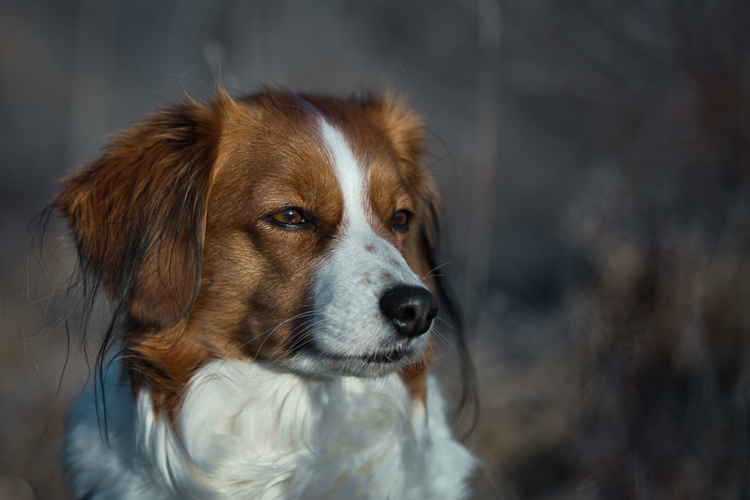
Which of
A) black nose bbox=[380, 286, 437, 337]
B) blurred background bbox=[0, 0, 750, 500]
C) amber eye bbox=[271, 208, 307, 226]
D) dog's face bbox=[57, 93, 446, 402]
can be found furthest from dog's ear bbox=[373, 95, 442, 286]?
black nose bbox=[380, 286, 437, 337]

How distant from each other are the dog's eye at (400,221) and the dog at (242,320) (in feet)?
0.32

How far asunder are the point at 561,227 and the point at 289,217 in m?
3.33

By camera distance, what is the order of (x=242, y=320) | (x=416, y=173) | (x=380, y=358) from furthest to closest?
(x=416, y=173) → (x=242, y=320) → (x=380, y=358)

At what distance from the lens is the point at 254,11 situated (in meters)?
7.60

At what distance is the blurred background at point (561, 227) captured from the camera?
281cm

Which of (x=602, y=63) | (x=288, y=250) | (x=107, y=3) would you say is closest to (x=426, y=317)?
(x=288, y=250)

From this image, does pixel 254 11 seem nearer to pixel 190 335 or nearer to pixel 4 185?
pixel 4 185

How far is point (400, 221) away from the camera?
99.7 inches

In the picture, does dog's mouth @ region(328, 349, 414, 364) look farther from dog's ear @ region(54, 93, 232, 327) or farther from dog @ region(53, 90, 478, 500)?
dog's ear @ region(54, 93, 232, 327)

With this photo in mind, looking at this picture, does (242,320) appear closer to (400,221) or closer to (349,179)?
(349,179)

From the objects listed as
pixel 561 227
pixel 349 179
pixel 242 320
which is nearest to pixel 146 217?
pixel 242 320

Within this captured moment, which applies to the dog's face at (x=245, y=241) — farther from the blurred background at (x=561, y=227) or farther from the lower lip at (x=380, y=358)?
the blurred background at (x=561, y=227)

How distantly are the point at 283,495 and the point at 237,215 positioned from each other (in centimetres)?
100

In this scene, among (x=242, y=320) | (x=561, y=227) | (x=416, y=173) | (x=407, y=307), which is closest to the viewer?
(x=407, y=307)
